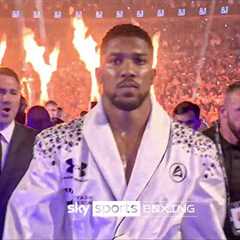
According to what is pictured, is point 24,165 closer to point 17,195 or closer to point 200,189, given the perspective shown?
point 17,195

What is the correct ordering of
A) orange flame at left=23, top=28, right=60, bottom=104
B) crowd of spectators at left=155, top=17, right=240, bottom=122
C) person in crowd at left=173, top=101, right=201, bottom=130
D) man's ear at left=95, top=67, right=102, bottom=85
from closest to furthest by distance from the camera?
man's ear at left=95, top=67, right=102, bottom=85
person in crowd at left=173, top=101, right=201, bottom=130
crowd of spectators at left=155, top=17, right=240, bottom=122
orange flame at left=23, top=28, right=60, bottom=104

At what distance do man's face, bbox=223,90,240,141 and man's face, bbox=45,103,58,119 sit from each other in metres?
0.57

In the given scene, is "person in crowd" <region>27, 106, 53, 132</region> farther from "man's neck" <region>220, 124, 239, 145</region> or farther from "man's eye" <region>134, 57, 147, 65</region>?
"man's neck" <region>220, 124, 239, 145</region>

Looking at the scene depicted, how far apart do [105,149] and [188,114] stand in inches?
14.2

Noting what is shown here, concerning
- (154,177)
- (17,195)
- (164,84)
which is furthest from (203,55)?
(17,195)

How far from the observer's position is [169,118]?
168cm

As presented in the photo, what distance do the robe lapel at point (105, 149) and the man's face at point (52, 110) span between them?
28 centimetres

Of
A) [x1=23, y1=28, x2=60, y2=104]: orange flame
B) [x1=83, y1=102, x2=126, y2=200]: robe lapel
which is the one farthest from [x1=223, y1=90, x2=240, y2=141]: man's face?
[x1=23, y1=28, x2=60, y2=104]: orange flame

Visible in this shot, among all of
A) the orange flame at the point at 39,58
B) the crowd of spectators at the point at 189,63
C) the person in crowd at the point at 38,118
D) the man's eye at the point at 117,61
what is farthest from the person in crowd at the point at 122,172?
the orange flame at the point at 39,58

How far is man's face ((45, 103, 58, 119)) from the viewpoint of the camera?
6.30 ft

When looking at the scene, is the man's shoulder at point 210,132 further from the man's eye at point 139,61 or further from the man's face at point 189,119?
the man's eye at point 139,61

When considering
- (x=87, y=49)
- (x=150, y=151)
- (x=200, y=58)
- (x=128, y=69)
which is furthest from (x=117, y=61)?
(x=200, y=58)

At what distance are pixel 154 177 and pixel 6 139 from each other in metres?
0.46

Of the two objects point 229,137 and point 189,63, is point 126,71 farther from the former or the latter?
point 189,63
